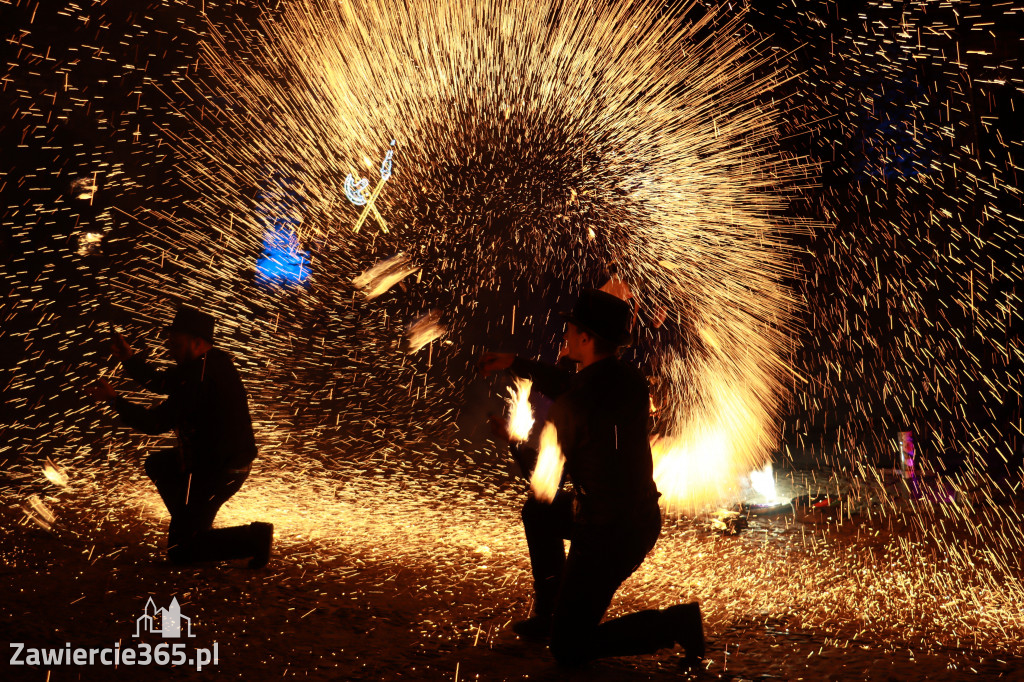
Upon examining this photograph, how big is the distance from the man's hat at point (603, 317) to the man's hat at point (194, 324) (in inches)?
93.5

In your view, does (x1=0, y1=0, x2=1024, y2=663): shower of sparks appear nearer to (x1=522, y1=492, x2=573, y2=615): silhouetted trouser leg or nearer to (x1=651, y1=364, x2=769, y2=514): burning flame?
(x1=651, y1=364, x2=769, y2=514): burning flame

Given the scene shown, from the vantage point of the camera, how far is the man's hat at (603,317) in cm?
327

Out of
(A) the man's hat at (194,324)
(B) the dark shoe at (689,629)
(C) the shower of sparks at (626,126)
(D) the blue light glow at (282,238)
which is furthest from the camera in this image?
(D) the blue light glow at (282,238)

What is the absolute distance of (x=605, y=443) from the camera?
10.3 feet

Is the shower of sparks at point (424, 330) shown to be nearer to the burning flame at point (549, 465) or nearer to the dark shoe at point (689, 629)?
the burning flame at point (549, 465)

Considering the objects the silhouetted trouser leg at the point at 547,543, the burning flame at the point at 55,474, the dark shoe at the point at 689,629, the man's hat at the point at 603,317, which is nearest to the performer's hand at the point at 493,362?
the man's hat at the point at 603,317

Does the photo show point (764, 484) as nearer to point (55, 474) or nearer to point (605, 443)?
point (605, 443)

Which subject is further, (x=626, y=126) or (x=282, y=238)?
(x=282, y=238)

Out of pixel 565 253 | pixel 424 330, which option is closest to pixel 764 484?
pixel 424 330

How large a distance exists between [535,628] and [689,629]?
0.76 metres

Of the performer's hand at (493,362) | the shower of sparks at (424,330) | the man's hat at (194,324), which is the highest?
the shower of sparks at (424,330)

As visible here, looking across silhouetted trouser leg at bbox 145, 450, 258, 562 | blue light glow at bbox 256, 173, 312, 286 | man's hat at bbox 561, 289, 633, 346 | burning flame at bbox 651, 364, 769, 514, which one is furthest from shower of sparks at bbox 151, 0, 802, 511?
silhouetted trouser leg at bbox 145, 450, 258, 562

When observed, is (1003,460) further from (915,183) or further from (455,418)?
(455,418)

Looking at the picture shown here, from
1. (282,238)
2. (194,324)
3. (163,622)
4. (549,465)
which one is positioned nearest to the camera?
(549,465)
